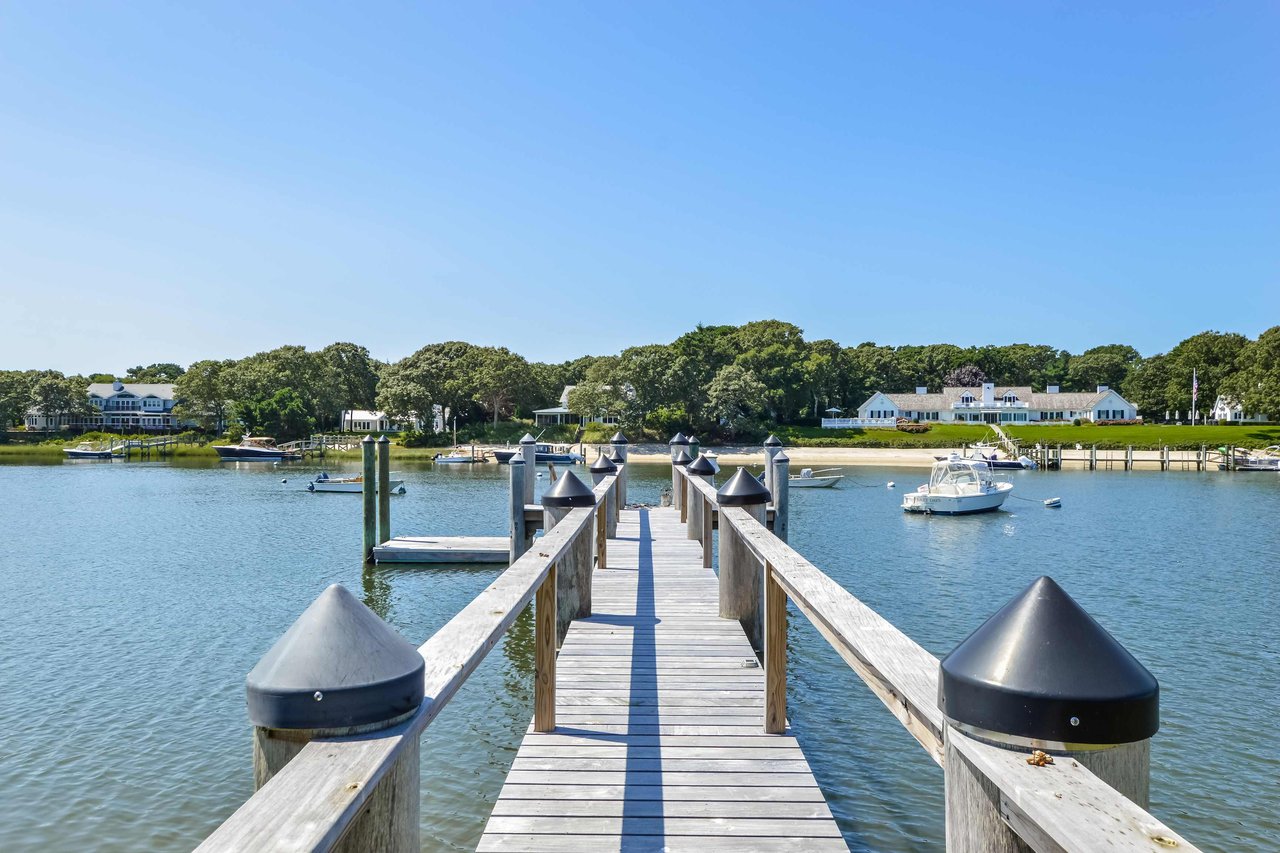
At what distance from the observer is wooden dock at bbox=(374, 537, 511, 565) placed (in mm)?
18766

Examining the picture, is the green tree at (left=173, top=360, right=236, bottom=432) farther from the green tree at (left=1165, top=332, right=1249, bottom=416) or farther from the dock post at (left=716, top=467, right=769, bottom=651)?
the green tree at (left=1165, top=332, right=1249, bottom=416)

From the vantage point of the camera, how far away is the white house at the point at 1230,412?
82.8m

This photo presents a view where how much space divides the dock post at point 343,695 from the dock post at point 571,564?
228 inches

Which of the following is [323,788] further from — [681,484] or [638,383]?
[638,383]

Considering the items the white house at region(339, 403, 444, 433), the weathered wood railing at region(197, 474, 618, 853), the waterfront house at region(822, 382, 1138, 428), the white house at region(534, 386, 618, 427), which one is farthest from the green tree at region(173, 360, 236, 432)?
the weathered wood railing at region(197, 474, 618, 853)

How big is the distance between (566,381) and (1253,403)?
68.3 m

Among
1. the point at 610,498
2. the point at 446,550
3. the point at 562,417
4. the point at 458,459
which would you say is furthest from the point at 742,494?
the point at 562,417

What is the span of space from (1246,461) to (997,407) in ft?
105

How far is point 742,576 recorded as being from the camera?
8320 millimetres

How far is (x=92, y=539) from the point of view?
2494 centimetres

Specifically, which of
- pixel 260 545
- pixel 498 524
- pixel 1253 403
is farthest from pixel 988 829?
pixel 1253 403

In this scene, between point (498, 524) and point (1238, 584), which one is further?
point (498, 524)

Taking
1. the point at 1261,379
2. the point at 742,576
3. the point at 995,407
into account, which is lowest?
the point at 742,576

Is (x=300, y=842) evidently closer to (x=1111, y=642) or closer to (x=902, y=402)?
(x=1111, y=642)
